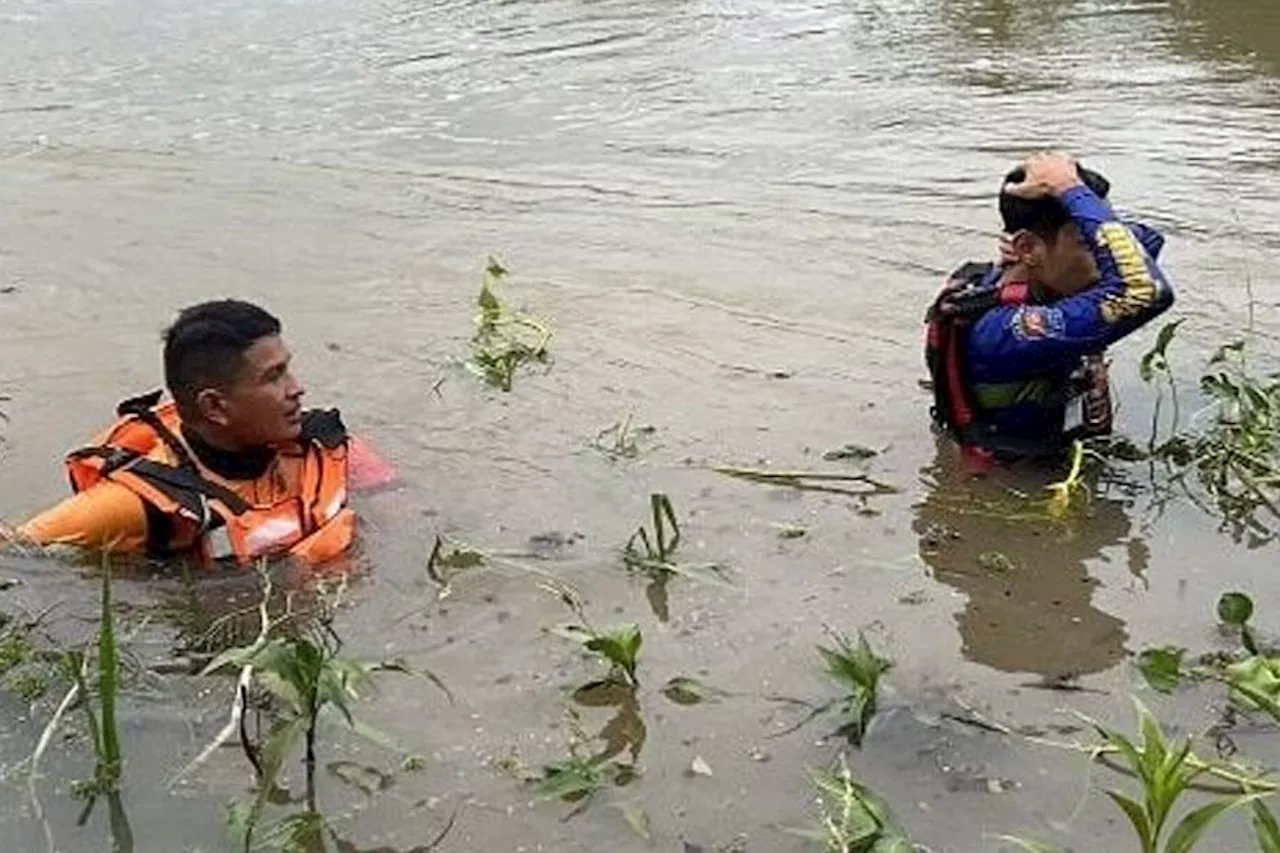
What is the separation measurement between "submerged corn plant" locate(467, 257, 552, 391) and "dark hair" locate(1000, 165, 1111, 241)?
190cm

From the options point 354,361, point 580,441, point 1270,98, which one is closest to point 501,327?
point 354,361

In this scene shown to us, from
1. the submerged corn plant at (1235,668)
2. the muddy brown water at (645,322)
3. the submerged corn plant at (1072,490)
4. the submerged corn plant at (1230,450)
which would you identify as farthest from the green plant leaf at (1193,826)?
the submerged corn plant at (1072,490)

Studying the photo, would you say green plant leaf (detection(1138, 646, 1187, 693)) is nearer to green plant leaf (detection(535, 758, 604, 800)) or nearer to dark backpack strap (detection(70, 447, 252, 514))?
green plant leaf (detection(535, 758, 604, 800))

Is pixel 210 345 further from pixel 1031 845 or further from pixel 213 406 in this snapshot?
pixel 1031 845

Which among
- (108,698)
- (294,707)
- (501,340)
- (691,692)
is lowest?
(501,340)

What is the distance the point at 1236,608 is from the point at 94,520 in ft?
9.10

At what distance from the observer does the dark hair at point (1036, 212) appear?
536 cm

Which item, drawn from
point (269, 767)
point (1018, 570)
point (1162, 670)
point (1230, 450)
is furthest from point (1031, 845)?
point (1230, 450)

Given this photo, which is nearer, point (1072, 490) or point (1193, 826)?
point (1193, 826)

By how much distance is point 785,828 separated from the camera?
11.5 ft

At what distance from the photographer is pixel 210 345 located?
5.04m

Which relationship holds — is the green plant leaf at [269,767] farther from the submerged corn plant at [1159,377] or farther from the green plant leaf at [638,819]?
the submerged corn plant at [1159,377]

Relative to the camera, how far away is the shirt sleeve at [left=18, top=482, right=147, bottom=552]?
4.82m

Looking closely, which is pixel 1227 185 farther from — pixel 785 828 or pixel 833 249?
pixel 785 828
